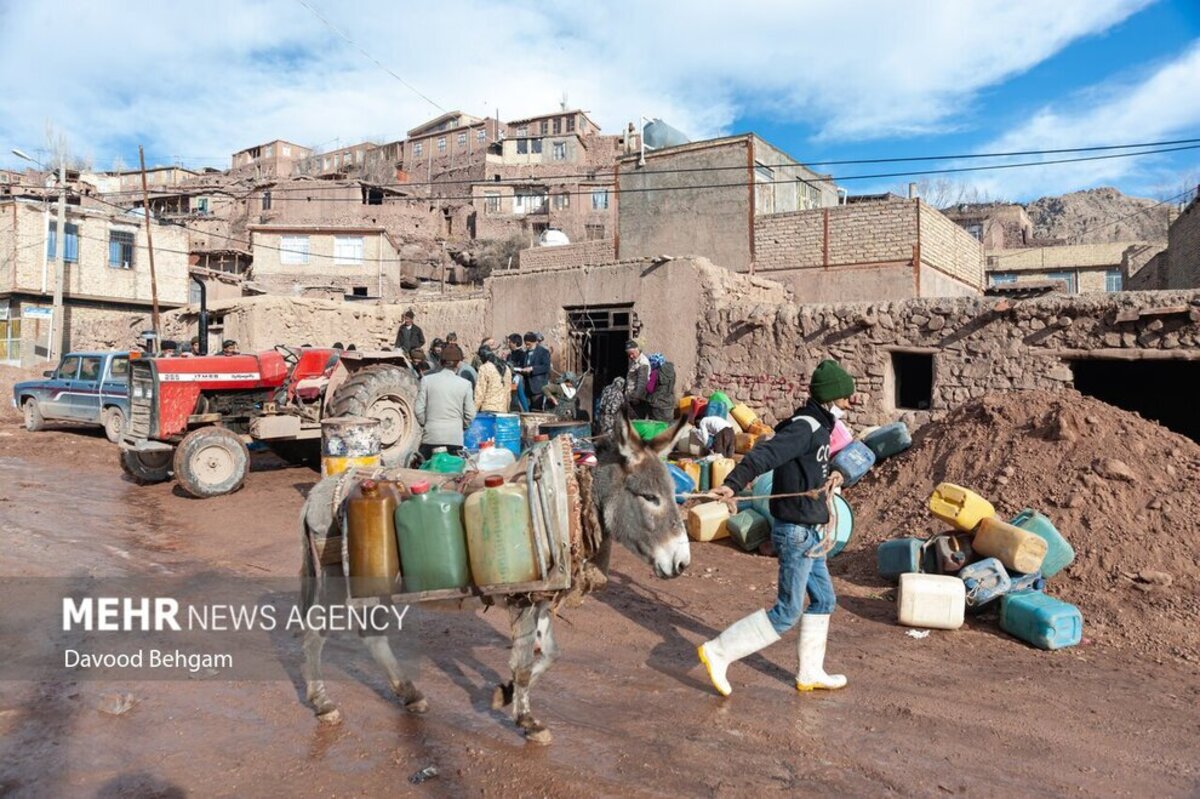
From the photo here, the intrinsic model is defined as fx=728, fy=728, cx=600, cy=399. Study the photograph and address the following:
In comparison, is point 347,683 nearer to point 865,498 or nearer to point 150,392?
point 865,498

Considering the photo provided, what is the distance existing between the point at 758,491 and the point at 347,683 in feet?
16.9

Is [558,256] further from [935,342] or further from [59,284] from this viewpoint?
[59,284]

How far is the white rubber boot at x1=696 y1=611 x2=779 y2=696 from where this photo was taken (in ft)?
13.9

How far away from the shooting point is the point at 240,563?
682cm

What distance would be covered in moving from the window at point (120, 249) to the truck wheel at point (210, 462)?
27.3 metres

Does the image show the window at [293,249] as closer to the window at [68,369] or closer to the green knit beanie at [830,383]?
the window at [68,369]

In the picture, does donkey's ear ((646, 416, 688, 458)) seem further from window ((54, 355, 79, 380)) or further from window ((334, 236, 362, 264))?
window ((334, 236, 362, 264))

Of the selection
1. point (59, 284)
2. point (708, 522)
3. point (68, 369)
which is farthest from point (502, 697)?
point (59, 284)

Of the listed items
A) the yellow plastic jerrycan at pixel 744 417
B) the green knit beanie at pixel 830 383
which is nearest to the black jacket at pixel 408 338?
the yellow plastic jerrycan at pixel 744 417

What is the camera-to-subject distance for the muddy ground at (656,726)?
131 inches

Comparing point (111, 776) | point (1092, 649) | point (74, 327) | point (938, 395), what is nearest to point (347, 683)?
point (111, 776)

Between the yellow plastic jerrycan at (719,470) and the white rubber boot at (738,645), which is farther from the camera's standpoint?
the yellow plastic jerrycan at (719,470)

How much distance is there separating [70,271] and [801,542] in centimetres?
3483

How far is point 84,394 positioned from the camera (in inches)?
547
